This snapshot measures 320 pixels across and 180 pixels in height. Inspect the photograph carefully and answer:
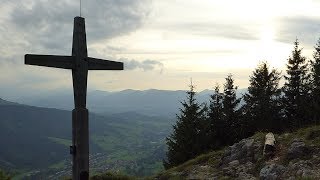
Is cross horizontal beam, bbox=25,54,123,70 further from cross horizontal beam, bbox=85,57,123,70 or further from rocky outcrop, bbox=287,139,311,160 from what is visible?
rocky outcrop, bbox=287,139,311,160

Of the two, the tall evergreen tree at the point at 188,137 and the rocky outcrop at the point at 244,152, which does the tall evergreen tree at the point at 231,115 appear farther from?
the rocky outcrop at the point at 244,152

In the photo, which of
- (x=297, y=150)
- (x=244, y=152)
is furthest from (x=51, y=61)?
(x=244, y=152)

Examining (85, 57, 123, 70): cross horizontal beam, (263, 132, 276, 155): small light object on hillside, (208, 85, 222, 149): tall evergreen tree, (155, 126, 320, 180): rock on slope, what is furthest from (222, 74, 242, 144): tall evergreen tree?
(85, 57, 123, 70): cross horizontal beam

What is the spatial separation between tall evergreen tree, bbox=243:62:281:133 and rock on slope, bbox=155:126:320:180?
2169 cm

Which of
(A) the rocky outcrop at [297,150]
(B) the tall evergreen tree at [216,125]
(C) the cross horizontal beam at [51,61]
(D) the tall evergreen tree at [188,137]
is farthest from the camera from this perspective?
(B) the tall evergreen tree at [216,125]

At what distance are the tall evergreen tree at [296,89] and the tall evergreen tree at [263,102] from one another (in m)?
1.30

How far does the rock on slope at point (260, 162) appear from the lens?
17391mm

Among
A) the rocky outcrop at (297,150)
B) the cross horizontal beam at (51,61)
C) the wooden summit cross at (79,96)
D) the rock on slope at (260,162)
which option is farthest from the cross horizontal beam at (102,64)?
the rocky outcrop at (297,150)

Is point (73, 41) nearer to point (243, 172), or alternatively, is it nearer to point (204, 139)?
point (243, 172)

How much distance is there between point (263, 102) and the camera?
153ft

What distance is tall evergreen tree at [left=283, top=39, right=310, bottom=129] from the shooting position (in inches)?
1811

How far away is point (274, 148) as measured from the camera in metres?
20.6

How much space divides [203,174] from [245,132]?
86.9 ft

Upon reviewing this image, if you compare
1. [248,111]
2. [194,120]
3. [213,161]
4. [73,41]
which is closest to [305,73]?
[248,111]
